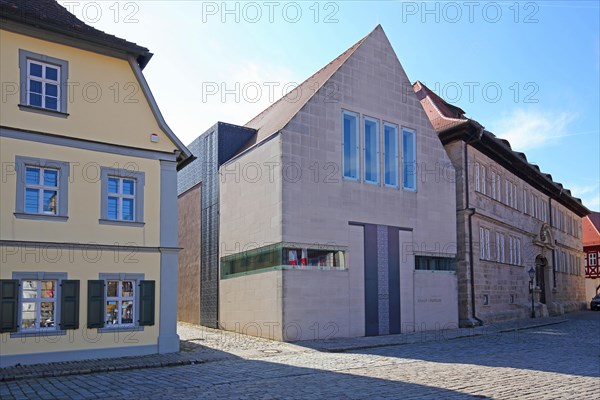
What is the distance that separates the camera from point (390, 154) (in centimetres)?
2425

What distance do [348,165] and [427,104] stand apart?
34.8ft

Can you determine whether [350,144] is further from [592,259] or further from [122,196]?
[592,259]

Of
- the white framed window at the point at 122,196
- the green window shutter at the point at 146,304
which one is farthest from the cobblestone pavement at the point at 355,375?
the white framed window at the point at 122,196

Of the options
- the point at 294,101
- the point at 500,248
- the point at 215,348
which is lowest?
the point at 215,348

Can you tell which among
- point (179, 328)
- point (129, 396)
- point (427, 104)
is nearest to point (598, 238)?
point (427, 104)

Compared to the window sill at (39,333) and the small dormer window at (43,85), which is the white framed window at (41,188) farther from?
the window sill at (39,333)

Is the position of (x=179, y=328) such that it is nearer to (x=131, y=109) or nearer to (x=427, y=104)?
(x=131, y=109)

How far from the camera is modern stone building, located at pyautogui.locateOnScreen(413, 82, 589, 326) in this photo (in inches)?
1083

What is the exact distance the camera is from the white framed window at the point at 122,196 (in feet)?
54.1

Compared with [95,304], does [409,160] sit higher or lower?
higher

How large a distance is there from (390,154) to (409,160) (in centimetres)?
107

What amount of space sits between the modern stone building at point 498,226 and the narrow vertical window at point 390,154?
179 inches

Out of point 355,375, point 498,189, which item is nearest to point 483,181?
point 498,189

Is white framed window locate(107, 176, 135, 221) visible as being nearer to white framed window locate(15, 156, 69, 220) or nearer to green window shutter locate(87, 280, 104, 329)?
white framed window locate(15, 156, 69, 220)
